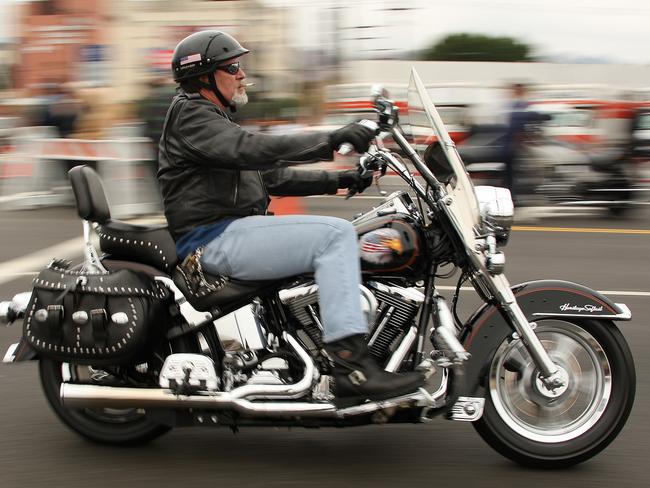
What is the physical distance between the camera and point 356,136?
11.5ft

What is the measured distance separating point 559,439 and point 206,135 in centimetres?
181

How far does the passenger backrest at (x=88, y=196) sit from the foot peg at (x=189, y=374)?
2.25 feet

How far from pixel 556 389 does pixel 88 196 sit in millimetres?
2024

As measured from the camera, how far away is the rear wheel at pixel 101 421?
4.14 m

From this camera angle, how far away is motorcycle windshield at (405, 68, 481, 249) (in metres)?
3.79

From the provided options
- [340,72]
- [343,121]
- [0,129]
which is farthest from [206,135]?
[340,72]

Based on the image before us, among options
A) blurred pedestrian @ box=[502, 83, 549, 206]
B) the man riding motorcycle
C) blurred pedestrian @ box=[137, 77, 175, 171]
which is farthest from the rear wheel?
blurred pedestrian @ box=[502, 83, 549, 206]

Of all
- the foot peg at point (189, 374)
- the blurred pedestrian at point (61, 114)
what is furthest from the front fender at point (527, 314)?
the blurred pedestrian at point (61, 114)

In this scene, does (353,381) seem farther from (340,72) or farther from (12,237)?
(340,72)

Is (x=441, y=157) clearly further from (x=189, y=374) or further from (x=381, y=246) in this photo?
(x=189, y=374)

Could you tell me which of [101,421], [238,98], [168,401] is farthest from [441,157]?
[101,421]

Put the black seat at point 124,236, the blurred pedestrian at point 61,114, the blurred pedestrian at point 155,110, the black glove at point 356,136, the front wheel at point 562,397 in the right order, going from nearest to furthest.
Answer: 1. the black glove at point 356,136
2. the front wheel at point 562,397
3. the black seat at point 124,236
4. the blurred pedestrian at point 155,110
5. the blurred pedestrian at point 61,114

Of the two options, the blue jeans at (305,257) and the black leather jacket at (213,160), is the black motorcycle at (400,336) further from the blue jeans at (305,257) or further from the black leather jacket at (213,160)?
the black leather jacket at (213,160)

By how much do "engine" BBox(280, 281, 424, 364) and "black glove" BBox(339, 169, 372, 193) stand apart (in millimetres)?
538
